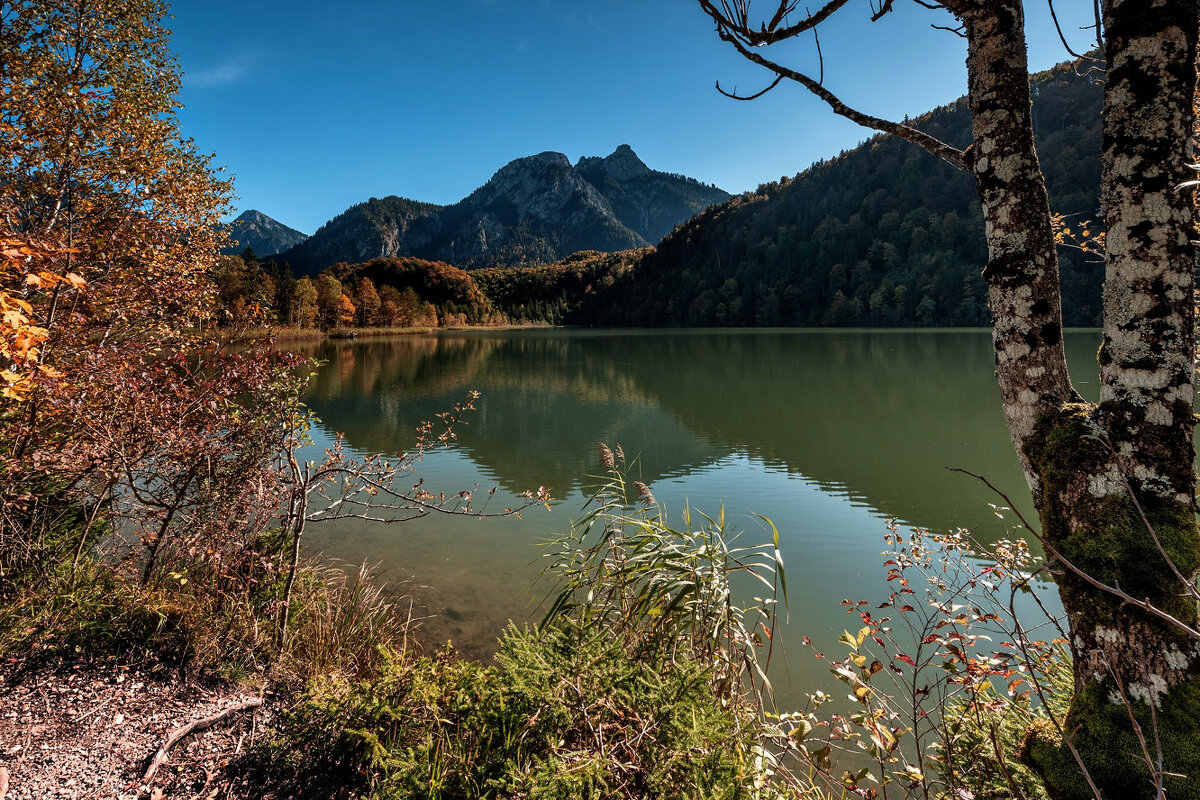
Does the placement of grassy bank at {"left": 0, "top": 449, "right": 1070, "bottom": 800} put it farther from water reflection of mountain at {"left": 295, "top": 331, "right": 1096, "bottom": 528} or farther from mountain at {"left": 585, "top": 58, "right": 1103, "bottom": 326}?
mountain at {"left": 585, "top": 58, "right": 1103, "bottom": 326}

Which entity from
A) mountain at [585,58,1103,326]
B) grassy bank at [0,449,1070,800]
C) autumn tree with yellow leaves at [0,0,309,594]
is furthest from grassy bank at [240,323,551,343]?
mountain at [585,58,1103,326]

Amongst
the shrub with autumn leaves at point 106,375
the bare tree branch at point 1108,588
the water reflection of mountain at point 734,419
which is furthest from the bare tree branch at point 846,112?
the water reflection of mountain at point 734,419

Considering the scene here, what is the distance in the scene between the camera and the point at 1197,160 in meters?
2.17

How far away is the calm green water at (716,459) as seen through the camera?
6.34 m

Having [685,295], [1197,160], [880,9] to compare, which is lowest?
[1197,160]

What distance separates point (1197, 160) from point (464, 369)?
32555mm

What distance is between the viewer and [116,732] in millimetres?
2717

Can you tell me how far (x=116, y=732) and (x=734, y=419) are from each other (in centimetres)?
1560

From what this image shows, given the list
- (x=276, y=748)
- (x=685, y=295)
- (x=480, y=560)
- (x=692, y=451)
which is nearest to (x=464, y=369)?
(x=692, y=451)

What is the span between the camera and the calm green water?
6344mm

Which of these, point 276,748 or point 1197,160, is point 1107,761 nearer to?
point 1197,160

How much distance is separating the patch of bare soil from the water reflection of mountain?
24.9 ft

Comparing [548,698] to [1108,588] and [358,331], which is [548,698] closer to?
[1108,588]

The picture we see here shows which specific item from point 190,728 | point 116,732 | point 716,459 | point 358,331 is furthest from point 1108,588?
point 358,331
